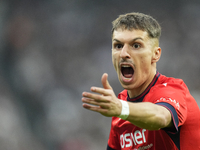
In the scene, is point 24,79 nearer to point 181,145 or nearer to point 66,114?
point 66,114

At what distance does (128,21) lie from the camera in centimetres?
302

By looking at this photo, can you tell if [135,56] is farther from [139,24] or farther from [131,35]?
[139,24]

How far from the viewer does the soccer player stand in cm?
213

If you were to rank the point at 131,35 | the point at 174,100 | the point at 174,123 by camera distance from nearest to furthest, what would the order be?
the point at 174,123 < the point at 174,100 < the point at 131,35

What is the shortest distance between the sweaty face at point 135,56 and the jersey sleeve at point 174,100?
46 centimetres

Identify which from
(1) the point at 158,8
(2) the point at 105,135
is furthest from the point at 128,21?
(1) the point at 158,8

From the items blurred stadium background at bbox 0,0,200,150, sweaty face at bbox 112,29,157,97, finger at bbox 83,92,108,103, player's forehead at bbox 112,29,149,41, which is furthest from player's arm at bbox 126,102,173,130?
blurred stadium background at bbox 0,0,200,150

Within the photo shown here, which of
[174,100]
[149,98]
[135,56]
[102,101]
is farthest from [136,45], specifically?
[102,101]

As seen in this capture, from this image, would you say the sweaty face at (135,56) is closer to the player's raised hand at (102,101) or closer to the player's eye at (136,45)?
the player's eye at (136,45)

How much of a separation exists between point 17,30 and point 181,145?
26.0ft

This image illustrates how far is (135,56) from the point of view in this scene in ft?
9.61

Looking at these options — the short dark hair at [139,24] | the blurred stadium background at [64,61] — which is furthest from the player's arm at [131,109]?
the blurred stadium background at [64,61]

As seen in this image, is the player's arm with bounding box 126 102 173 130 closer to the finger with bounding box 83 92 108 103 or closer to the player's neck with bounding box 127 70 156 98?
the finger with bounding box 83 92 108 103

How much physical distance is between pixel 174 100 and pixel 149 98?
521 mm
